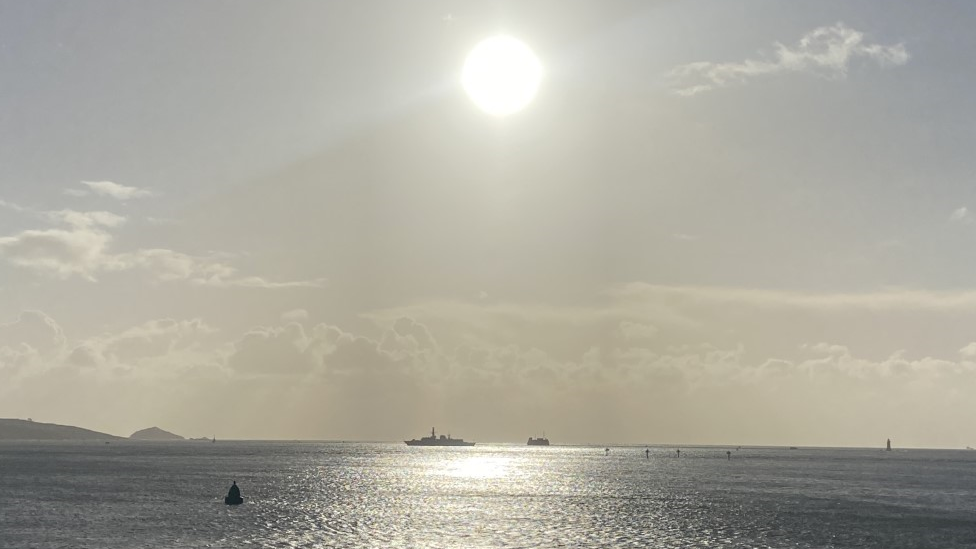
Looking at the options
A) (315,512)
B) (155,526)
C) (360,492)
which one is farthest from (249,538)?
(360,492)

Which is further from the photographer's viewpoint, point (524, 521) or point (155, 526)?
point (524, 521)

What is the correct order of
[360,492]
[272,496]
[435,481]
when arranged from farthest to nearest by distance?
1. [435,481]
2. [360,492]
3. [272,496]

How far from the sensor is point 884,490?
147 meters

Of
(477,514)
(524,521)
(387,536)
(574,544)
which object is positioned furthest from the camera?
(477,514)

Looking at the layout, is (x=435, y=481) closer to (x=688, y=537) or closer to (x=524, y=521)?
(x=524, y=521)

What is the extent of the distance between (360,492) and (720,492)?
64.0 metres

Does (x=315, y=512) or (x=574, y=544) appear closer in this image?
(x=574, y=544)

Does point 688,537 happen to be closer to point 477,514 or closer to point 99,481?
point 477,514

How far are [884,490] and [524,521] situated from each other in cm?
8882

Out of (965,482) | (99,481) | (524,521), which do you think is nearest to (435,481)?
(99,481)

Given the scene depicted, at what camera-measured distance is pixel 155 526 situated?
80.6 m

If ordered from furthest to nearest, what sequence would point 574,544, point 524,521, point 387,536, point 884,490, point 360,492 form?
1. point 884,490
2. point 360,492
3. point 524,521
4. point 387,536
5. point 574,544

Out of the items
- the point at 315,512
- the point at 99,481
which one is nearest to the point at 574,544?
the point at 315,512

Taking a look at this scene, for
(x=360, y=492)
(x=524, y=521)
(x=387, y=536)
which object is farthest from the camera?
(x=360, y=492)
